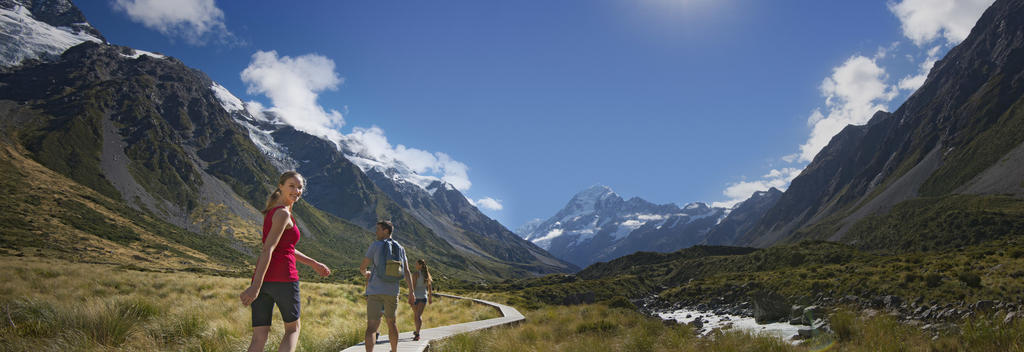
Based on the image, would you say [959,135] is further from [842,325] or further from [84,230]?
[84,230]

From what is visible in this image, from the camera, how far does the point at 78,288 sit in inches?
540

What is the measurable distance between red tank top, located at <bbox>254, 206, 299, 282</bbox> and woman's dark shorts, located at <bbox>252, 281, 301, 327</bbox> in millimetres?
70

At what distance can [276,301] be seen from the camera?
4262 millimetres

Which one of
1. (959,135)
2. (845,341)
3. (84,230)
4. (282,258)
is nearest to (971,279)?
(845,341)

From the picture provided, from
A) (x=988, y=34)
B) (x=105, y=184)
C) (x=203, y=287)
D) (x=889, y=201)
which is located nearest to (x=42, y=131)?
(x=105, y=184)

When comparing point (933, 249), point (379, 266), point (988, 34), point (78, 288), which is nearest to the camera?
point (379, 266)

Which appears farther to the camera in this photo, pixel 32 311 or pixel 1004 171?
pixel 1004 171

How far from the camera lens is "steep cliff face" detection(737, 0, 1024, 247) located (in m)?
100

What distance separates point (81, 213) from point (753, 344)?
18133 centimetres

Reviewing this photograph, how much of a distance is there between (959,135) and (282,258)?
618 ft

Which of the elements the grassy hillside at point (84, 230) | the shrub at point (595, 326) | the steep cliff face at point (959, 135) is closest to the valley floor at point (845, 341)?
the shrub at point (595, 326)

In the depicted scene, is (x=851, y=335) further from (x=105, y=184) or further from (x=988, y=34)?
(x=988, y=34)

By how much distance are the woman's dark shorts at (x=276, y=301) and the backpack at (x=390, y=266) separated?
2.55 meters

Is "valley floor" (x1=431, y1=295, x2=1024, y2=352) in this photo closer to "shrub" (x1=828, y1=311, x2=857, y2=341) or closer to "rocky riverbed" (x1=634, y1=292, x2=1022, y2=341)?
"shrub" (x1=828, y1=311, x2=857, y2=341)
